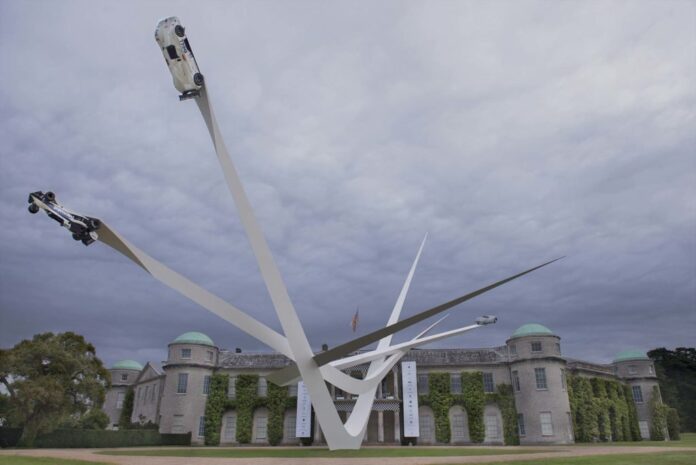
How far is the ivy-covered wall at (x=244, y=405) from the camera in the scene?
43250 millimetres

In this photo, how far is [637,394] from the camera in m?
51.8

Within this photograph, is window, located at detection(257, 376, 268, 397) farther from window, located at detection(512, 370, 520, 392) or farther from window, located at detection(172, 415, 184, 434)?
window, located at detection(512, 370, 520, 392)

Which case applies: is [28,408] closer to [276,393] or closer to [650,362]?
[276,393]

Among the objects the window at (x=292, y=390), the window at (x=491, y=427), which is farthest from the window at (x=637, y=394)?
the window at (x=292, y=390)

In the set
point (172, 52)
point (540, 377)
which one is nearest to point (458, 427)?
point (540, 377)

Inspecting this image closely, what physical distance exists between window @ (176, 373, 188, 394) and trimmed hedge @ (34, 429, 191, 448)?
12.5 ft

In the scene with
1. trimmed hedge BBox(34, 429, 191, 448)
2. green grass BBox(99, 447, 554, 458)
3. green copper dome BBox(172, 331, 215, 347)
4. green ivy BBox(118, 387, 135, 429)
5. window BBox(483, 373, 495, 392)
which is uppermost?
green copper dome BBox(172, 331, 215, 347)

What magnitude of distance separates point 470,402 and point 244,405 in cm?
2011

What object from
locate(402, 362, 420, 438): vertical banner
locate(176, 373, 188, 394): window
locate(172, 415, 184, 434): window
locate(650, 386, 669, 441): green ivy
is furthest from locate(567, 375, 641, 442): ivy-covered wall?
locate(176, 373, 188, 394): window

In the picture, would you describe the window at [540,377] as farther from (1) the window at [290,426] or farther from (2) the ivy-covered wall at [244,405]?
(1) the window at [290,426]

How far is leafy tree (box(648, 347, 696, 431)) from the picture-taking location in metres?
73.4

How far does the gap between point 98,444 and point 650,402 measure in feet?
169

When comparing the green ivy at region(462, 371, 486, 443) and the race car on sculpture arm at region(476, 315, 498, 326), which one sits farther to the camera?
the green ivy at region(462, 371, 486, 443)

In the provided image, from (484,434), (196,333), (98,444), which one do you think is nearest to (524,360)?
(484,434)
